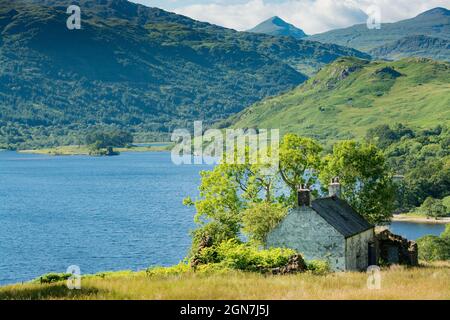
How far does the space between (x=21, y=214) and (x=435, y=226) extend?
388 ft

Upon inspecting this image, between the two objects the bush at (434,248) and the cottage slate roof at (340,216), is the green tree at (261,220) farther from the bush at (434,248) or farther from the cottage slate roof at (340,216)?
the bush at (434,248)

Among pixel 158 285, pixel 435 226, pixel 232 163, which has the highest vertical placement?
pixel 232 163

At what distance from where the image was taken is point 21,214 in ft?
604

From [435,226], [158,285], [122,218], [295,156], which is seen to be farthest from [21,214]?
[158,285]

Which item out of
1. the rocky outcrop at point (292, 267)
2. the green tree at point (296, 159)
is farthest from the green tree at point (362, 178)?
the rocky outcrop at point (292, 267)

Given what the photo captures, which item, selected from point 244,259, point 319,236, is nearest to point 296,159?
point 319,236

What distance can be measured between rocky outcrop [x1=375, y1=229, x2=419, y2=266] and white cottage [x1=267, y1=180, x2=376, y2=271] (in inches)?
201

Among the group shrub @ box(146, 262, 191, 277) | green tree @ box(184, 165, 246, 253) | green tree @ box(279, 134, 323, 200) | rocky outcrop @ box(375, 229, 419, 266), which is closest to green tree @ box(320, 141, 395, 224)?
green tree @ box(279, 134, 323, 200)

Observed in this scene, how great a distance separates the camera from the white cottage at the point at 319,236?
4769 centimetres

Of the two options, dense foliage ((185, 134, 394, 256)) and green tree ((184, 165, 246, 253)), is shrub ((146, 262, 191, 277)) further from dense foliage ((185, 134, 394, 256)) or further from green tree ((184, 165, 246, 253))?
dense foliage ((185, 134, 394, 256))

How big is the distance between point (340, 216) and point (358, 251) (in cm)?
298

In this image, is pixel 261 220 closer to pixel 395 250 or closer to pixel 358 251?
pixel 358 251
